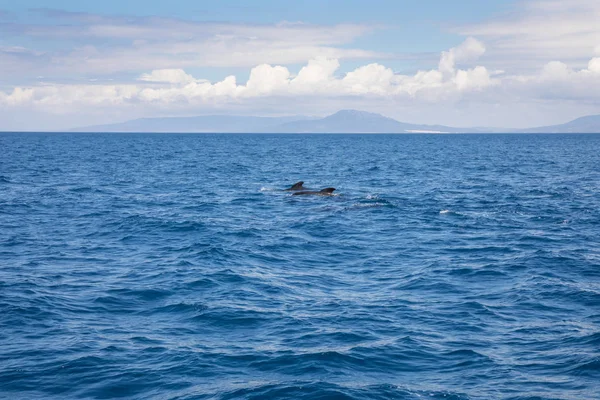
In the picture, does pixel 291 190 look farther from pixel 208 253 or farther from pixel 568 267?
pixel 568 267

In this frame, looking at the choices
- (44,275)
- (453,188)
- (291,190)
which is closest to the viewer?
(44,275)

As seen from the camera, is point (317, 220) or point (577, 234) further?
point (317, 220)

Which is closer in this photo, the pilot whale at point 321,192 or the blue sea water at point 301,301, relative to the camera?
the blue sea water at point 301,301

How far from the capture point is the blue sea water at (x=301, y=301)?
1467cm

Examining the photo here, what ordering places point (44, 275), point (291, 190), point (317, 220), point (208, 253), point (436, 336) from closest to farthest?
point (436, 336) → point (44, 275) → point (208, 253) → point (317, 220) → point (291, 190)

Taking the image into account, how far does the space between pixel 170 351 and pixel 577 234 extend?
2437 cm

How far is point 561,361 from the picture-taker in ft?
51.3

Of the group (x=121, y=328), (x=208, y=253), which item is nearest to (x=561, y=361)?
(x=121, y=328)

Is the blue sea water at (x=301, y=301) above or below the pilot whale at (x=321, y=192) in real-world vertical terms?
below

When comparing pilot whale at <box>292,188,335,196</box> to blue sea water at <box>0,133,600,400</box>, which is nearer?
blue sea water at <box>0,133,600,400</box>

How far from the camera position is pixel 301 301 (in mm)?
20906

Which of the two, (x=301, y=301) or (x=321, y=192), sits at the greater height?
(x=321, y=192)

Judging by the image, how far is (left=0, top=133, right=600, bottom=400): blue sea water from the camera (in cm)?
1467

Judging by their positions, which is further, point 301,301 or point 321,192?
point 321,192
